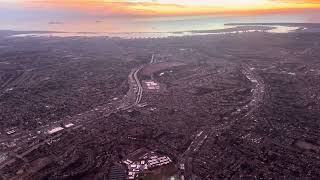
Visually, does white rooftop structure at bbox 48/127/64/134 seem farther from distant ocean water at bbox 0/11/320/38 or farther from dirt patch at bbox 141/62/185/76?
distant ocean water at bbox 0/11/320/38

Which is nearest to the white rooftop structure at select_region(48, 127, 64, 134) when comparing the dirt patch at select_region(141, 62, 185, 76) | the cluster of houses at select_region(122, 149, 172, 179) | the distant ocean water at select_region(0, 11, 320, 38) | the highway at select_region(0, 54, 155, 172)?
the highway at select_region(0, 54, 155, 172)

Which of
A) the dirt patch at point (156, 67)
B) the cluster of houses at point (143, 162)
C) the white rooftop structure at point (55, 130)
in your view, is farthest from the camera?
the dirt patch at point (156, 67)

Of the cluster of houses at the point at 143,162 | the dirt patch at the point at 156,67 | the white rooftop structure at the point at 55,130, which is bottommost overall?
the cluster of houses at the point at 143,162

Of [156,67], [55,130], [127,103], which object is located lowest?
[55,130]

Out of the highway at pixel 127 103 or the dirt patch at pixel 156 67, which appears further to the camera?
the dirt patch at pixel 156 67

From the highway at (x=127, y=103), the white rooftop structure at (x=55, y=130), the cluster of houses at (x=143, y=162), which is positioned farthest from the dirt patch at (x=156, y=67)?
the cluster of houses at (x=143, y=162)

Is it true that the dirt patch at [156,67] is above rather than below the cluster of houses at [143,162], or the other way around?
above

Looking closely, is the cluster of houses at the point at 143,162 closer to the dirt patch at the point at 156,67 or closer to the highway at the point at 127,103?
the highway at the point at 127,103

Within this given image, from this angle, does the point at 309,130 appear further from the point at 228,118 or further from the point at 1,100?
the point at 1,100

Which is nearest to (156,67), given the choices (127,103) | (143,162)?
(127,103)

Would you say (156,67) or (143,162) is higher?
(156,67)

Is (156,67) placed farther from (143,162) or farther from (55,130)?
(143,162)

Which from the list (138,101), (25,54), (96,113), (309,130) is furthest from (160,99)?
(25,54)
